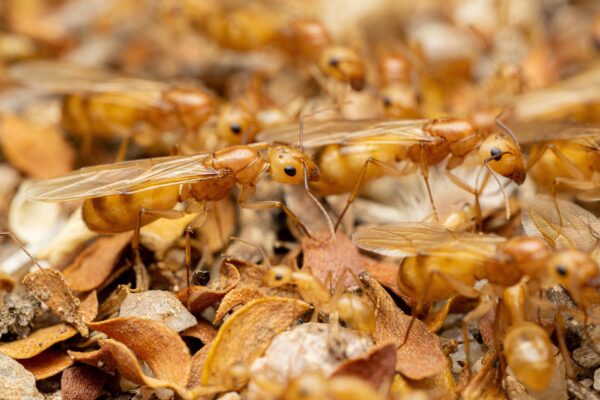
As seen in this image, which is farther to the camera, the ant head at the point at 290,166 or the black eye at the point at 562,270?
the ant head at the point at 290,166

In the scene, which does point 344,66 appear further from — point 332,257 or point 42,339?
point 42,339

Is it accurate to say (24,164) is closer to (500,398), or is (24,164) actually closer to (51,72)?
(51,72)

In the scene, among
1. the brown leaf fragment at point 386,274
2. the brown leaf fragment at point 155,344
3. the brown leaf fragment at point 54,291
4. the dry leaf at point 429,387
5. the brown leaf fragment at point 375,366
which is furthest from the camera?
the brown leaf fragment at point 386,274

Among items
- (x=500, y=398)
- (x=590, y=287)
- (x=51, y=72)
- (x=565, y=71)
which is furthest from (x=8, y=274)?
(x=565, y=71)

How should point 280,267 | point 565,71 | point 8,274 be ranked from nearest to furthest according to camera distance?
1. point 280,267
2. point 8,274
3. point 565,71

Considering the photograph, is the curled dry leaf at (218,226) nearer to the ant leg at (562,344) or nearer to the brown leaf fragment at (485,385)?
the brown leaf fragment at (485,385)

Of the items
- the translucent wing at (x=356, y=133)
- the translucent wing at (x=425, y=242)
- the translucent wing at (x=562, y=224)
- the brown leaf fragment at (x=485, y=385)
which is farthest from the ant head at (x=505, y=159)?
the brown leaf fragment at (x=485, y=385)

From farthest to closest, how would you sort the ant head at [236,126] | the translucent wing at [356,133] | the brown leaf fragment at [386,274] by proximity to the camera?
the ant head at [236,126]
the translucent wing at [356,133]
the brown leaf fragment at [386,274]
